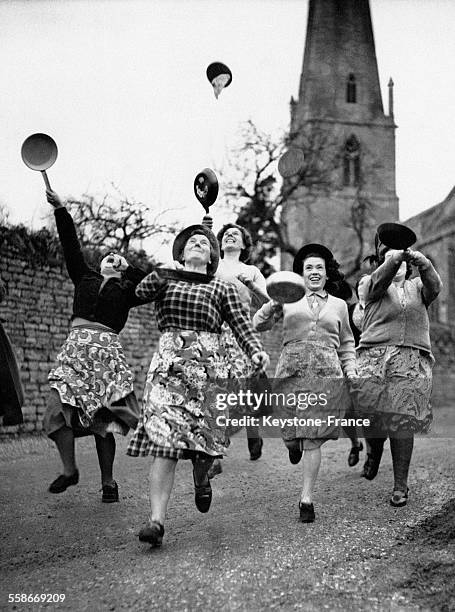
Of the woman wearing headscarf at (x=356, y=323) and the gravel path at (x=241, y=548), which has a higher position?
the woman wearing headscarf at (x=356, y=323)

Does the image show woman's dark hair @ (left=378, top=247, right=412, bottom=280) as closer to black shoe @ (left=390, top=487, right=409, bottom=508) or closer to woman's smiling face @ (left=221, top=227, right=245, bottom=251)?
woman's smiling face @ (left=221, top=227, right=245, bottom=251)

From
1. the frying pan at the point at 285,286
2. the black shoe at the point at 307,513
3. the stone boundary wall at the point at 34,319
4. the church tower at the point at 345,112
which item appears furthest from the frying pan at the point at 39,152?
the church tower at the point at 345,112

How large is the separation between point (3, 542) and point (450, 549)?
7.57ft

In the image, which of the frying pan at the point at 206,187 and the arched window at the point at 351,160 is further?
the arched window at the point at 351,160

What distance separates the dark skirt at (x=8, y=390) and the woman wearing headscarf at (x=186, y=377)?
0.78 meters

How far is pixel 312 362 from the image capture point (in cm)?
417

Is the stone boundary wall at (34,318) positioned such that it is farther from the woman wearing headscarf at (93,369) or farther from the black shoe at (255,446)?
the woman wearing headscarf at (93,369)

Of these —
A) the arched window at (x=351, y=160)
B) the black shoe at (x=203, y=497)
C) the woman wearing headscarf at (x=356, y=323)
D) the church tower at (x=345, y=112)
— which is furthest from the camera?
the arched window at (x=351, y=160)

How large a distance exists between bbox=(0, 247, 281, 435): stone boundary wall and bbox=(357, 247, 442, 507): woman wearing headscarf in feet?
17.1

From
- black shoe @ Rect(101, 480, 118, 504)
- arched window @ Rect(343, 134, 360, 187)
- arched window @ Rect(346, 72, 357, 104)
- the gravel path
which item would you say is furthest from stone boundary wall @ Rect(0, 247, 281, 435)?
arched window @ Rect(346, 72, 357, 104)

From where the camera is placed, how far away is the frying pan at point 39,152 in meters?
4.52

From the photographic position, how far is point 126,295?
454 centimetres

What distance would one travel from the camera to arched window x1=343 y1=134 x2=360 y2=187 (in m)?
37.5

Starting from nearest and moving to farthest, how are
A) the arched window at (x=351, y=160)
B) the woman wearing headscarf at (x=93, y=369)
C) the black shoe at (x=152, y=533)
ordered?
the black shoe at (x=152, y=533)
the woman wearing headscarf at (x=93, y=369)
the arched window at (x=351, y=160)
